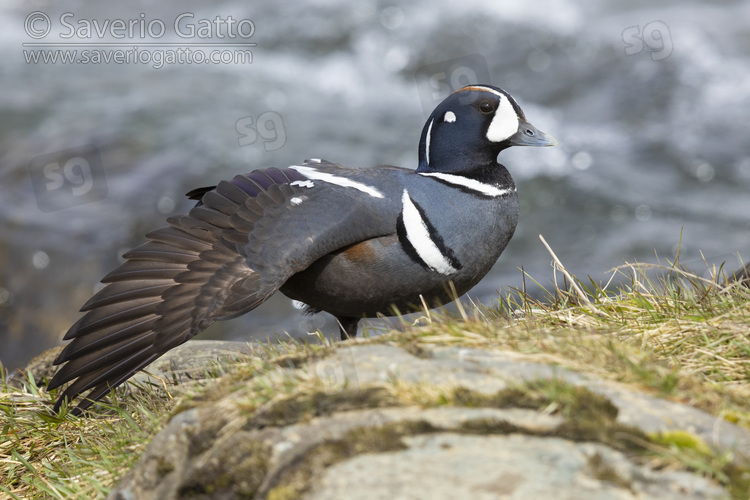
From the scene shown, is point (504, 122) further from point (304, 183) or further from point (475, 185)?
point (304, 183)

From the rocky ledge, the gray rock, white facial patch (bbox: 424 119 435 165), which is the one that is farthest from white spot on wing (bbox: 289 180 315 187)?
the gray rock

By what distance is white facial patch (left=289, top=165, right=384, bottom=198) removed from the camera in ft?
14.5

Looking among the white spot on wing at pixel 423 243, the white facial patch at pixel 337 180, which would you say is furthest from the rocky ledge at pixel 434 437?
the white facial patch at pixel 337 180

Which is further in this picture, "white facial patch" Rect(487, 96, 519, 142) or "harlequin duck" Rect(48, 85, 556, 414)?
"white facial patch" Rect(487, 96, 519, 142)

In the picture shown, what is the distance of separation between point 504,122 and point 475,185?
0.46 metres

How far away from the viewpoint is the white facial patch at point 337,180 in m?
4.41

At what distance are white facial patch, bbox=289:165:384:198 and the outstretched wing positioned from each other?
0.02 m

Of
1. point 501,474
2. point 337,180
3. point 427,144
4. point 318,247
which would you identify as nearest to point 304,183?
point 337,180

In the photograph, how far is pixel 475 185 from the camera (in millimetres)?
4652

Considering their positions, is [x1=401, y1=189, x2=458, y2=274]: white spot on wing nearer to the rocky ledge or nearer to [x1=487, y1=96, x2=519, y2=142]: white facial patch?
[x1=487, y1=96, x2=519, y2=142]: white facial patch

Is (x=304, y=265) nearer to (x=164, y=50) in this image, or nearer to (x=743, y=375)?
(x=743, y=375)

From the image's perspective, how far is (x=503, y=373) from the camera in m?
2.58

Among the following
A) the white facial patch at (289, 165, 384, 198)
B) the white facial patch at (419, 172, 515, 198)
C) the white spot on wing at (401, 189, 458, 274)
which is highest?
Result: the white facial patch at (289, 165, 384, 198)

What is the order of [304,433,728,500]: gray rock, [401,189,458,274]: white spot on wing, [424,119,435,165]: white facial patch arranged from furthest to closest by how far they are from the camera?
[424,119,435,165]: white facial patch, [401,189,458,274]: white spot on wing, [304,433,728,500]: gray rock
